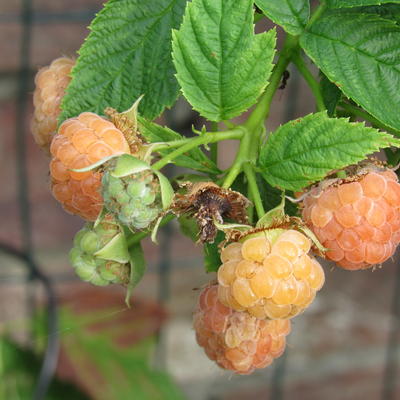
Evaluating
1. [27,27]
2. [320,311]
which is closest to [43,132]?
[27,27]

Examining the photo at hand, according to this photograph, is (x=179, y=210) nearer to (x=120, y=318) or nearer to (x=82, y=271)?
(x=82, y=271)

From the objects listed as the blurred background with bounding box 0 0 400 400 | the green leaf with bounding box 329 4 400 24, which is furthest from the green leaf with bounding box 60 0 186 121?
the blurred background with bounding box 0 0 400 400

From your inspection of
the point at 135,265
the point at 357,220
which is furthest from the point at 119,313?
the point at 357,220

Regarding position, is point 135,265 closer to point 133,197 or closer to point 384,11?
point 133,197

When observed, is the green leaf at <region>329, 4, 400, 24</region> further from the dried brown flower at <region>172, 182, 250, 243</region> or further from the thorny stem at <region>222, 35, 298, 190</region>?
the dried brown flower at <region>172, 182, 250, 243</region>

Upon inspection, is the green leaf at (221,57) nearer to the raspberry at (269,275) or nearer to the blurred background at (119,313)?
the raspberry at (269,275)

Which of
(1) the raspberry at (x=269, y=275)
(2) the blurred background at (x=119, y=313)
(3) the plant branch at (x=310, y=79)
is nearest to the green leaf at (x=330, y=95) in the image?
(3) the plant branch at (x=310, y=79)
